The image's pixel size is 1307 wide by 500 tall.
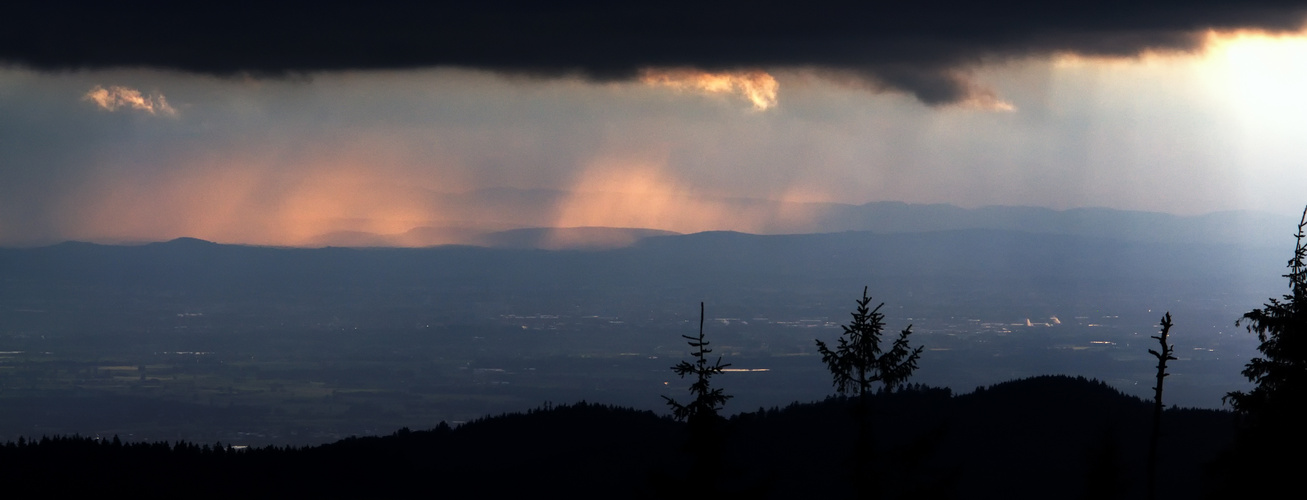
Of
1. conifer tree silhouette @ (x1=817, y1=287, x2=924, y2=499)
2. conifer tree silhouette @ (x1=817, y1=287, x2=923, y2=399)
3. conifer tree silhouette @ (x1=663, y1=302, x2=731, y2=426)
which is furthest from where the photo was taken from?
conifer tree silhouette @ (x1=817, y1=287, x2=923, y2=399)

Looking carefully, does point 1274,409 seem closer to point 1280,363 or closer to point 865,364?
point 1280,363

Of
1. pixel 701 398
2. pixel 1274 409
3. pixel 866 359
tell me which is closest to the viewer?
pixel 701 398

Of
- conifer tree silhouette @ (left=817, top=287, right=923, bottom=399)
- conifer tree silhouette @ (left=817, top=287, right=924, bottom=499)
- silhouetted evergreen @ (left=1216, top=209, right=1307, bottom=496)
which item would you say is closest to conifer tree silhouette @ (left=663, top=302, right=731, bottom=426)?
conifer tree silhouette @ (left=817, top=287, right=924, bottom=499)

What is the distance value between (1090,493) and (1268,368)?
8516 mm

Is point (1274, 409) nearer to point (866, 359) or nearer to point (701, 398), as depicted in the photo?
point (866, 359)

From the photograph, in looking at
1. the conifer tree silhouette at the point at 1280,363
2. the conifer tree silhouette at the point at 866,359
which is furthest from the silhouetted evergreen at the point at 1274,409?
the conifer tree silhouette at the point at 866,359

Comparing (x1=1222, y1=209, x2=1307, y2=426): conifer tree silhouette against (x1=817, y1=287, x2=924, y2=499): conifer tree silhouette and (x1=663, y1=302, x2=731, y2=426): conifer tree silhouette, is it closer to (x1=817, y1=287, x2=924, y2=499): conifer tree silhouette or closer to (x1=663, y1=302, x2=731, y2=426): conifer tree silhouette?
(x1=817, y1=287, x2=924, y2=499): conifer tree silhouette

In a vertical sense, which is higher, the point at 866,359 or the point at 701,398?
the point at 866,359

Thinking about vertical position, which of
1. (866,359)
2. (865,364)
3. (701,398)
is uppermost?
(866,359)

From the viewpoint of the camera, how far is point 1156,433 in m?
39.0

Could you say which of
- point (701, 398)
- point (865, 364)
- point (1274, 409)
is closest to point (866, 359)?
point (865, 364)

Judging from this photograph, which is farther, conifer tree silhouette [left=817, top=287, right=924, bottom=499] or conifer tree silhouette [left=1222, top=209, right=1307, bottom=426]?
conifer tree silhouette [left=1222, top=209, right=1307, bottom=426]

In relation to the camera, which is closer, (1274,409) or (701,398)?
(701,398)

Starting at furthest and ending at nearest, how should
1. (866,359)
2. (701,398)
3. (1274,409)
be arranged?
(1274,409) < (866,359) < (701,398)
